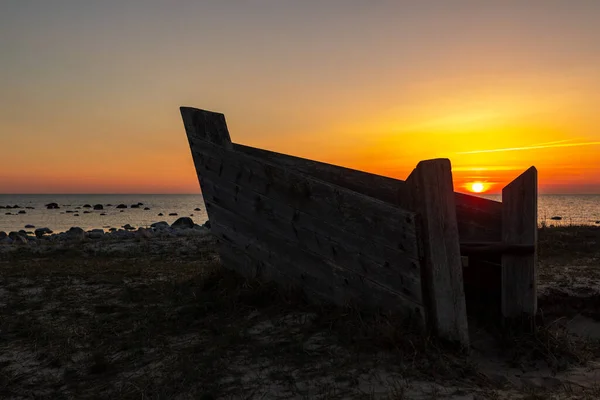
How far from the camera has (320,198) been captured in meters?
4.23

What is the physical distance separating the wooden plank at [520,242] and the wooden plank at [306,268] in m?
1.13

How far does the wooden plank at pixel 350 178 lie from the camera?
459cm

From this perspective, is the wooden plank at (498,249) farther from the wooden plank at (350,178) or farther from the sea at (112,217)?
the sea at (112,217)

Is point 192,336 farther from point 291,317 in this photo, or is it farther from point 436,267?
point 436,267

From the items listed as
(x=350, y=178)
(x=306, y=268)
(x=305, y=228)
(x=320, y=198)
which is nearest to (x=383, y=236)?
(x=320, y=198)

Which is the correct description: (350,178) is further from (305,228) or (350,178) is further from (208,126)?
(208,126)

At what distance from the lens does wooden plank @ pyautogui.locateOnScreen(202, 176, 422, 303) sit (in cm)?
365

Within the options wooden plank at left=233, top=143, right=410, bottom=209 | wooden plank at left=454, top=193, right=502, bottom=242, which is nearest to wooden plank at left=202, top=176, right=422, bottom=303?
wooden plank at left=233, top=143, right=410, bottom=209

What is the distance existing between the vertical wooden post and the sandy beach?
0.21 metres

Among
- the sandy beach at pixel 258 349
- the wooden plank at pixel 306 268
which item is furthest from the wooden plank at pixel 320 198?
the sandy beach at pixel 258 349

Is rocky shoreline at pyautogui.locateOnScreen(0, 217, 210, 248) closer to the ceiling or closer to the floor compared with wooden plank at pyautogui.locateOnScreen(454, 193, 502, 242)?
closer to the floor

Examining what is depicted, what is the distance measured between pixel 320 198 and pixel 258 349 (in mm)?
1524

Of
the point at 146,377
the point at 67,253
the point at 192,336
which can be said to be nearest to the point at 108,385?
the point at 146,377

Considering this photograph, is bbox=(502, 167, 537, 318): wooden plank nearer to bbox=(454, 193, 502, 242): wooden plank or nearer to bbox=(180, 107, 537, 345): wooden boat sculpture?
bbox=(180, 107, 537, 345): wooden boat sculpture
